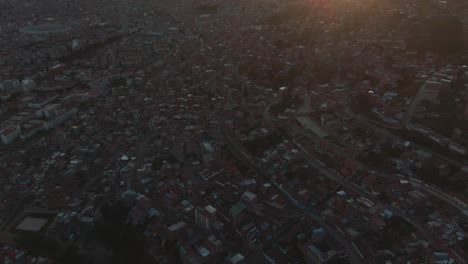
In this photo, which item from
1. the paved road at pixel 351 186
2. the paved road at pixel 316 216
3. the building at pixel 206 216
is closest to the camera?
the paved road at pixel 316 216

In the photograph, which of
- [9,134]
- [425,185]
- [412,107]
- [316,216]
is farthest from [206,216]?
[412,107]

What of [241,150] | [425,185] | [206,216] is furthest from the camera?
[241,150]

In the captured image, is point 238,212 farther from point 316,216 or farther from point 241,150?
point 241,150

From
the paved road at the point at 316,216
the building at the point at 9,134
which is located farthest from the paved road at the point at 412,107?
the building at the point at 9,134

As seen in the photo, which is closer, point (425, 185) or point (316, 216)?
point (316, 216)

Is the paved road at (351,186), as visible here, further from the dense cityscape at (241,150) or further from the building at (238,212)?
the building at (238,212)

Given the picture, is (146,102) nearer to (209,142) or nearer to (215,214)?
(209,142)

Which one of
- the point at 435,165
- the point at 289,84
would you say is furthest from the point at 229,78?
the point at 435,165
